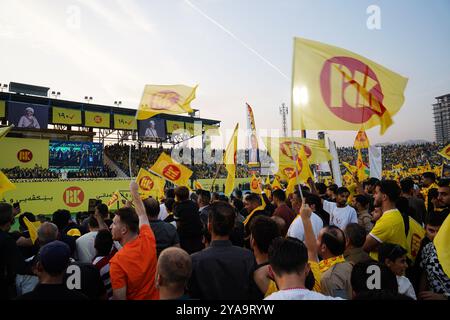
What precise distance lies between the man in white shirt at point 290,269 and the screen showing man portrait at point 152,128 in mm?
32465

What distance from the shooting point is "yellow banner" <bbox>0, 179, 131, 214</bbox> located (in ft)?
64.3

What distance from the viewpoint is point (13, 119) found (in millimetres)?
26328

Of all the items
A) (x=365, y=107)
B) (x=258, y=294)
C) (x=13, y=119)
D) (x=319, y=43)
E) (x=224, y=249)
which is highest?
(x=13, y=119)

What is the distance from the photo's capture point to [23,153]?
24172 mm

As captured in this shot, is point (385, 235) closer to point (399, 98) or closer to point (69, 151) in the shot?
point (399, 98)

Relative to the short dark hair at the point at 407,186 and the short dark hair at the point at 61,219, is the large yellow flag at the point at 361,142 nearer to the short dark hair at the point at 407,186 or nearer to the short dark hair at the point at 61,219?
the short dark hair at the point at 407,186

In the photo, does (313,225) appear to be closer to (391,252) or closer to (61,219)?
(391,252)

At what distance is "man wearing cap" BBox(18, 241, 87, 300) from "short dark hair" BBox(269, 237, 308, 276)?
4.49 ft

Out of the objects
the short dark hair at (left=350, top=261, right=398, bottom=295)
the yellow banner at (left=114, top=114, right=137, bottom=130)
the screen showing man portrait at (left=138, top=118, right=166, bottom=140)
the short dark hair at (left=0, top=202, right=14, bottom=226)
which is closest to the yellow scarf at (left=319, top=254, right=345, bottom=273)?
the short dark hair at (left=350, top=261, right=398, bottom=295)

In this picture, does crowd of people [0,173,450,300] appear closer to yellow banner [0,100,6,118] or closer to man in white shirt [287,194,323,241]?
man in white shirt [287,194,323,241]

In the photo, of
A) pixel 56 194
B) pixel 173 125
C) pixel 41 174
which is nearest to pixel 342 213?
pixel 56 194

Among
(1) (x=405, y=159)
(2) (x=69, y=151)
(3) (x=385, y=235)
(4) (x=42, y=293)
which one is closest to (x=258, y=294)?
(4) (x=42, y=293)

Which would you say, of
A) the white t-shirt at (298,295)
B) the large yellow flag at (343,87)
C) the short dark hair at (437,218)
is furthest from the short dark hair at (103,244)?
the short dark hair at (437,218)
